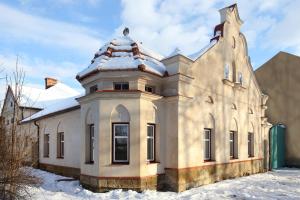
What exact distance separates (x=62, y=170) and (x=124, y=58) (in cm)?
767

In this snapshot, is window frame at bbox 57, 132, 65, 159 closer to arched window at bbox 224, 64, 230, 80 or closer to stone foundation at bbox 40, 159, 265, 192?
stone foundation at bbox 40, 159, 265, 192

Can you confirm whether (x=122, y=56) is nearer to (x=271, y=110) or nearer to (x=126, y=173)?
(x=126, y=173)

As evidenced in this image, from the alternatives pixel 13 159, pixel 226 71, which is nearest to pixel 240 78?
pixel 226 71

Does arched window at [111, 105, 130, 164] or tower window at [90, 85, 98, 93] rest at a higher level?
tower window at [90, 85, 98, 93]

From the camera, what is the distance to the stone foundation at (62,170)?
15.3m

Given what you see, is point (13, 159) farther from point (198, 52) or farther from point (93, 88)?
point (198, 52)

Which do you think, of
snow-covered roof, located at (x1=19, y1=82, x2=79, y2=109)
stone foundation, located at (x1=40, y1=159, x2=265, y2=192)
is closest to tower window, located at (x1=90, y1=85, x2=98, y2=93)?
stone foundation, located at (x1=40, y1=159, x2=265, y2=192)

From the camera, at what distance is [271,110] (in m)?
25.5

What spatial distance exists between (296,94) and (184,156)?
1543cm

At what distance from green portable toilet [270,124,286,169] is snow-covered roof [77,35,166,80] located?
13.6 meters

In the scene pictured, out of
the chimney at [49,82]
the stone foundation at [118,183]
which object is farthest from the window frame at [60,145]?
the chimney at [49,82]

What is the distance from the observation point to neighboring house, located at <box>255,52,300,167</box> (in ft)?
79.0

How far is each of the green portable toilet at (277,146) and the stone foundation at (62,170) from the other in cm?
1427

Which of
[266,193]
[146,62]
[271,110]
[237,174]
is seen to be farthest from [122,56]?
[271,110]
